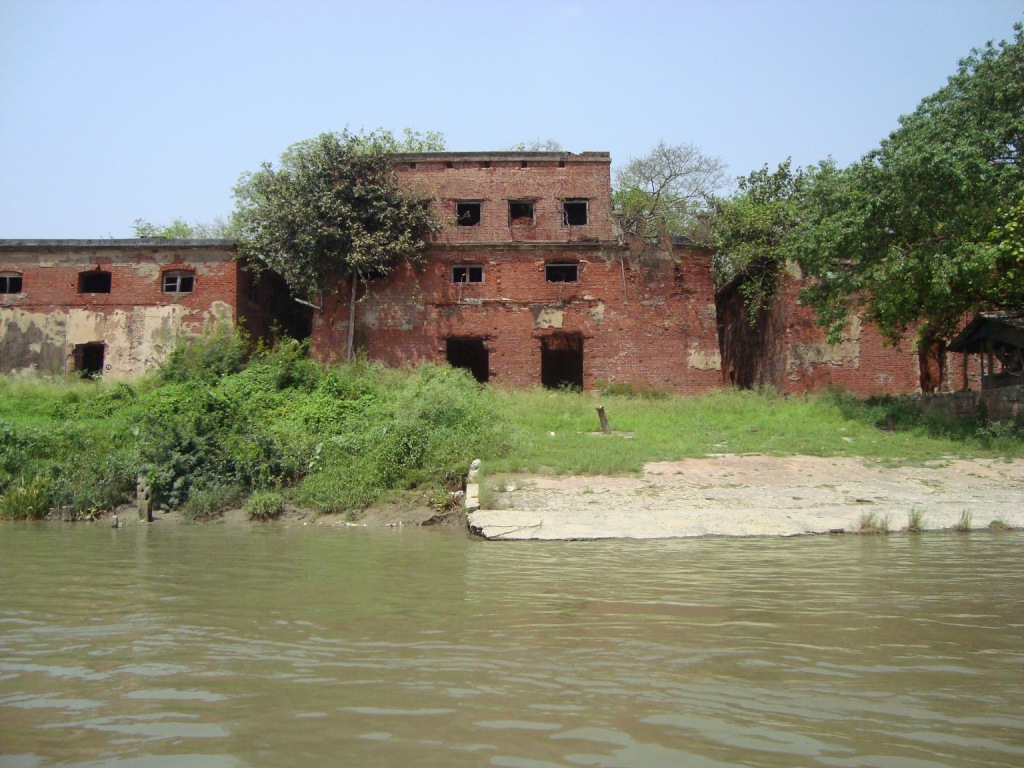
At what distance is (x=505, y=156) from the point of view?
2936 cm

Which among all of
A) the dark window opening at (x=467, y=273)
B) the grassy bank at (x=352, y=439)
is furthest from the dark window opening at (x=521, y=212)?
the grassy bank at (x=352, y=439)

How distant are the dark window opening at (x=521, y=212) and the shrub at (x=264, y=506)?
16.8 meters

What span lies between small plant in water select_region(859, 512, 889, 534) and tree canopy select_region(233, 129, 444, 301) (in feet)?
61.0

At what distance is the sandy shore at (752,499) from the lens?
10953 mm

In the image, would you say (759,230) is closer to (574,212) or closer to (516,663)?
(574,212)

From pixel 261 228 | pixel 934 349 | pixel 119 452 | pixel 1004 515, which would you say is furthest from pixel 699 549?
pixel 261 228

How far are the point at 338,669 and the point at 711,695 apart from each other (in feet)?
6.15

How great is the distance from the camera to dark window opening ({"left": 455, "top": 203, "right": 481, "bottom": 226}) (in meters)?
29.2

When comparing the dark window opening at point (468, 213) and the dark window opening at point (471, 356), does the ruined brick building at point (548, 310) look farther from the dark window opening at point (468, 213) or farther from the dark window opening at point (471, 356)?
the dark window opening at point (471, 356)

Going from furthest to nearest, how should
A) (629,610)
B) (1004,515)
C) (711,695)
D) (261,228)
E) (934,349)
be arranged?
(261,228) → (934,349) → (1004,515) → (629,610) → (711,695)

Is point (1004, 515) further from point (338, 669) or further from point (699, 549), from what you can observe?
point (338, 669)

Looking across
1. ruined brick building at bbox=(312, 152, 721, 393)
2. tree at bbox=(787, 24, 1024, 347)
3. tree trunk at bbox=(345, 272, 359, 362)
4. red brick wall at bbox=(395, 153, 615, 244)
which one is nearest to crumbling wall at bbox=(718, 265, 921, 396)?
ruined brick building at bbox=(312, 152, 721, 393)

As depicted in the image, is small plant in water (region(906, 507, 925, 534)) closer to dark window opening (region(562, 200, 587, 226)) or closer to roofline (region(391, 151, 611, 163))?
dark window opening (region(562, 200, 587, 226))

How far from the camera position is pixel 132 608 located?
19.8ft
